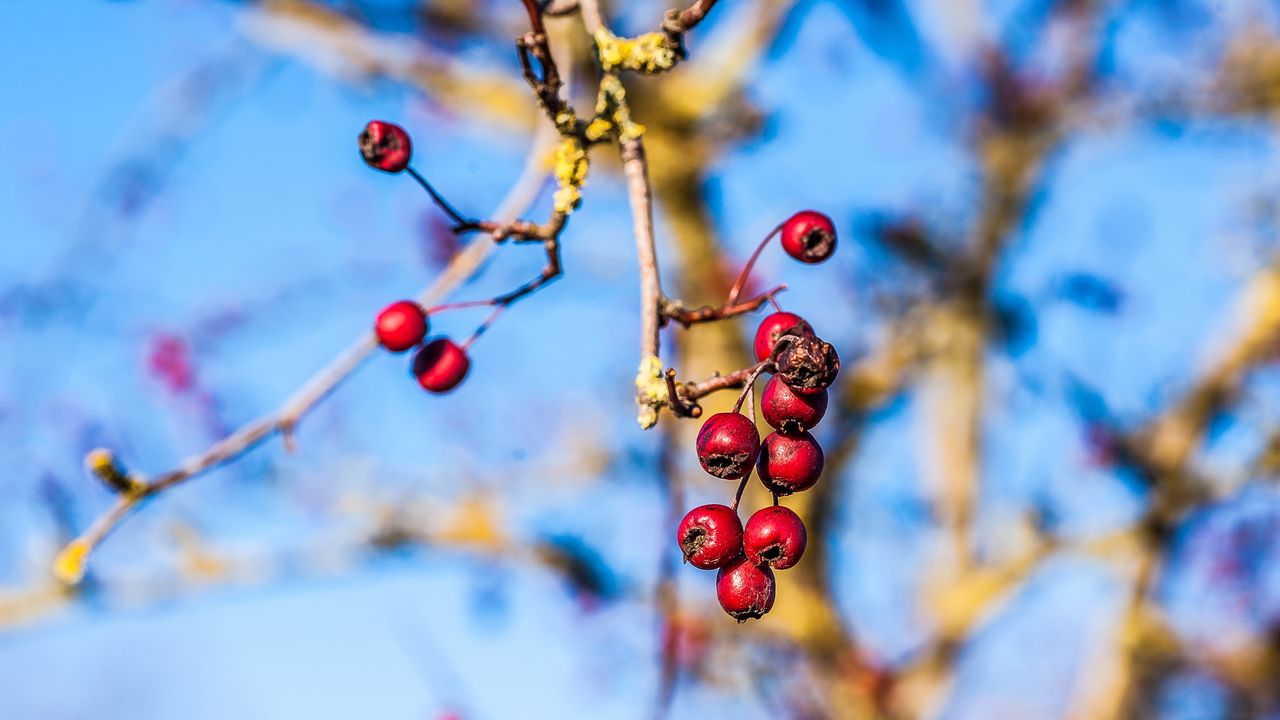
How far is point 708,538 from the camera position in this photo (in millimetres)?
947

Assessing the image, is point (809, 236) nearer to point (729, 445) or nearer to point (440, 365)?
point (729, 445)

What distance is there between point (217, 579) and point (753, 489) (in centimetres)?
241

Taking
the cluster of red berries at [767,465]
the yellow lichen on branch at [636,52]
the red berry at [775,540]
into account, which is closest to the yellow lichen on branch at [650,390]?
the cluster of red berries at [767,465]

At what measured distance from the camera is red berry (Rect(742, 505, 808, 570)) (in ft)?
3.15

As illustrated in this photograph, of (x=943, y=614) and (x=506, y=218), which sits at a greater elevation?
(x=943, y=614)

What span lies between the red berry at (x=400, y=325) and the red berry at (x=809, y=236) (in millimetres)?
471

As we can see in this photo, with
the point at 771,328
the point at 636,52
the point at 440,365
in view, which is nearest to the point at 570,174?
the point at 636,52

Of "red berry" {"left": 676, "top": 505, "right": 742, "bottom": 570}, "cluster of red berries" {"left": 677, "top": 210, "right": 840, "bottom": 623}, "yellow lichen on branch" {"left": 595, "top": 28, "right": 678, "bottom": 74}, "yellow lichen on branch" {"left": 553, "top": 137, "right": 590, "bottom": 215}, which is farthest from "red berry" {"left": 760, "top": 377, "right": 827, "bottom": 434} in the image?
"yellow lichen on branch" {"left": 595, "top": 28, "right": 678, "bottom": 74}

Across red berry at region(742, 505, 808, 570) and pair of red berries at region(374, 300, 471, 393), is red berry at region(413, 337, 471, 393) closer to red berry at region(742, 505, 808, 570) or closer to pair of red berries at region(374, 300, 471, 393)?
pair of red berries at region(374, 300, 471, 393)

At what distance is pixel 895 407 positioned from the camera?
522 centimetres

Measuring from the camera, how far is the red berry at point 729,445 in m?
0.91

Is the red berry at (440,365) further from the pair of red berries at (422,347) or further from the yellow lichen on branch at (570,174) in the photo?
the yellow lichen on branch at (570,174)

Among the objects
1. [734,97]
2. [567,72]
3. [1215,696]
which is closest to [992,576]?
[734,97]

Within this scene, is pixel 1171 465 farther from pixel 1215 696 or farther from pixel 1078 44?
pixel 1215 696
